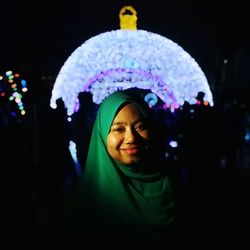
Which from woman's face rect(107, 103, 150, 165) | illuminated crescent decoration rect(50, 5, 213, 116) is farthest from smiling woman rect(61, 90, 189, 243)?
illuminated crescent decoration rect(50, 5, 213, 116)

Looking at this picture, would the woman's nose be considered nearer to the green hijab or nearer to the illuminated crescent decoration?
the green hijab

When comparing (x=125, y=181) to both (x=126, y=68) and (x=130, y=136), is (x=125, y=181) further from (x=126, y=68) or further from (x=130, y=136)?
(x=126, y=68)

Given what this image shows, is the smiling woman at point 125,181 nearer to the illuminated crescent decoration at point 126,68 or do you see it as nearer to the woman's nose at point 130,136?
the woman's nose at point 130,136

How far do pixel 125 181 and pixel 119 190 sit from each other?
0.28ft

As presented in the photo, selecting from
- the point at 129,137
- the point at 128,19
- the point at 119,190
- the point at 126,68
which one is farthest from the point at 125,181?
the point at 126,68

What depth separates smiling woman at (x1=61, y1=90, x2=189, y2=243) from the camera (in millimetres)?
2299

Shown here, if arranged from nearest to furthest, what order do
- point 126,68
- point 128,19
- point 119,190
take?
point 119,190, point 128,19, point 126,68

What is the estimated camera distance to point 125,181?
2385mm

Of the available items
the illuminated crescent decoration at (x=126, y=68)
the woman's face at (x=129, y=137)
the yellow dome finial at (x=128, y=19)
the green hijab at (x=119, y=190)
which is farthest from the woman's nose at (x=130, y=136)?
the yellow dome finial at (x=128, y=19)

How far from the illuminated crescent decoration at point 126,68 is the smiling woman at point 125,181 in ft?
16.6

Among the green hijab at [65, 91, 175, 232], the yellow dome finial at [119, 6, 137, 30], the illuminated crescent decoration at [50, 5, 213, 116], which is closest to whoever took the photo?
the green hijab at [65, 91, 175, 232]

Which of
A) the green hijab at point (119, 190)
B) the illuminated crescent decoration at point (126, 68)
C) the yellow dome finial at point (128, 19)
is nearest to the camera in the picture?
the green hijab at point (119, 190)

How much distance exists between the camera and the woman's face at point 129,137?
94.0 inches

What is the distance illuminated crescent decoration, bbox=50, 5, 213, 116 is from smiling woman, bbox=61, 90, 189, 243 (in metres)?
5.06
